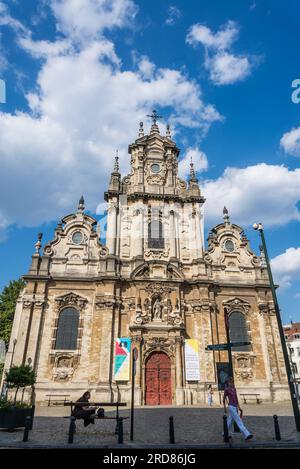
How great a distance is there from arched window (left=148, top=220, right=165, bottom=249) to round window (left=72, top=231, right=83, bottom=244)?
5699 mm

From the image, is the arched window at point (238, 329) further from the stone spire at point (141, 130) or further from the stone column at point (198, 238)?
the stone spire at point (141, 130)

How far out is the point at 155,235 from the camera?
90.7 feet

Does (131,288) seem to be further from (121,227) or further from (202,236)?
(202,236)

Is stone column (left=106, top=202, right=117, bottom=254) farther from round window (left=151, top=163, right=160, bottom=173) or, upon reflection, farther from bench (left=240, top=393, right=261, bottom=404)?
bench (left=240, top=393, right=261, bottom=404)

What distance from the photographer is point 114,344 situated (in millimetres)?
22656

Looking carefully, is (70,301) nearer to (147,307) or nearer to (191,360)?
(147,307)

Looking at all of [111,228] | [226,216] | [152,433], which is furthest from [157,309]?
[152,433]

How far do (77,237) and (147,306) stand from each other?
8192mm

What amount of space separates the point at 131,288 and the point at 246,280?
9632mm

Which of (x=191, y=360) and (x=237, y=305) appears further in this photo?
(x=237, y=305)

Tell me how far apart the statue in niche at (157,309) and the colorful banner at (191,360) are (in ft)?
8.99

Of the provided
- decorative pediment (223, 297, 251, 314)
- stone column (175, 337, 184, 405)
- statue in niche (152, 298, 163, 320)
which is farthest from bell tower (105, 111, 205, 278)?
stone column (175, 337, 184, 405)

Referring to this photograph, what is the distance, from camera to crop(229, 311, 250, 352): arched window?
24.3 meters
